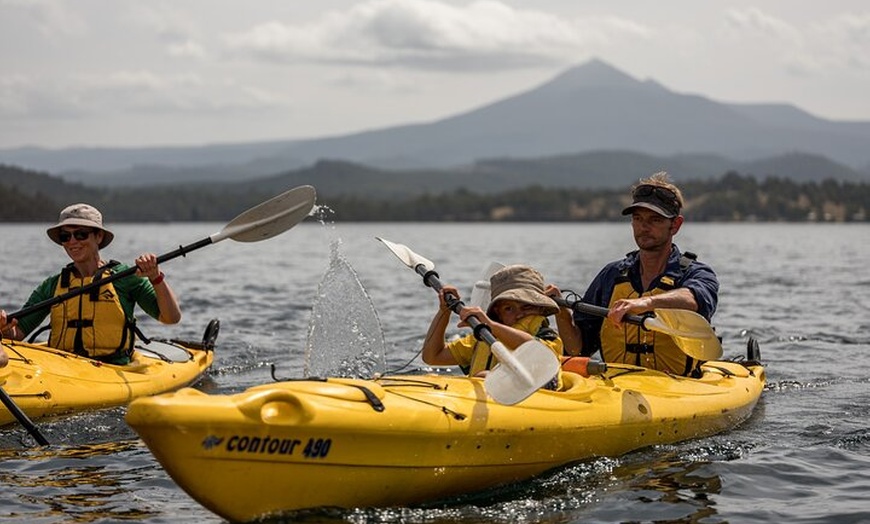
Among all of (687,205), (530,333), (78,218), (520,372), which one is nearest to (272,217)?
(78,218)

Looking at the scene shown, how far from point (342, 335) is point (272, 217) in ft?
11.8

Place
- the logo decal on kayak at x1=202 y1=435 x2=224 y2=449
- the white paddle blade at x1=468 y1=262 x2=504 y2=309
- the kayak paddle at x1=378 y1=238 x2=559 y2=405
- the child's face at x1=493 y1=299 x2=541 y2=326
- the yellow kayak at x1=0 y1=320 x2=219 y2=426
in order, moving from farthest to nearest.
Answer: the yellow kayak at x1=0 y1=320 x2=219 y2=426, the white paddle blade at x1=468 y1=262 x2=504 y2=309, the child's face at x1=493 y1=299 x2=541 y2=326, the kayak paddle at x1=378 y1=238 x2=559 y2=405, the logo decal on kayak at x1=202 y1=435 x2=224 y2=449

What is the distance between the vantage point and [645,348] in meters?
8.26

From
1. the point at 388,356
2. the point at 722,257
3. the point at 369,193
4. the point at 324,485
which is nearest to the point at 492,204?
the point at 369,193

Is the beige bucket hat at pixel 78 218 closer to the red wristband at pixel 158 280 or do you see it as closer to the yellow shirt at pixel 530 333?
the red wristband at pixel 158 280

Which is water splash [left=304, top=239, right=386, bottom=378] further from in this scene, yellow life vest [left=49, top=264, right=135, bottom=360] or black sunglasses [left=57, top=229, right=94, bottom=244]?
black sunglasses [left=57, top=229, right=94, bottom=244]

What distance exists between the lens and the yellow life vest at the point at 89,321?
8900 millimetres

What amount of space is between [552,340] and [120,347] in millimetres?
4015

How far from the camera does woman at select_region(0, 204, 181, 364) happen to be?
8.69 m

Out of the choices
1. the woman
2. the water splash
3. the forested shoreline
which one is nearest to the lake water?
the water splash

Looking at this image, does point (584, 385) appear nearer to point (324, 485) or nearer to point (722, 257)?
point (324, 485)

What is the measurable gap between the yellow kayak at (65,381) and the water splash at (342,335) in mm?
1735

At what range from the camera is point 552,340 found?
7.14 metres

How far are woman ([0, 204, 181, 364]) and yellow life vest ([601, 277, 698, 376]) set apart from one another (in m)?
3.43
